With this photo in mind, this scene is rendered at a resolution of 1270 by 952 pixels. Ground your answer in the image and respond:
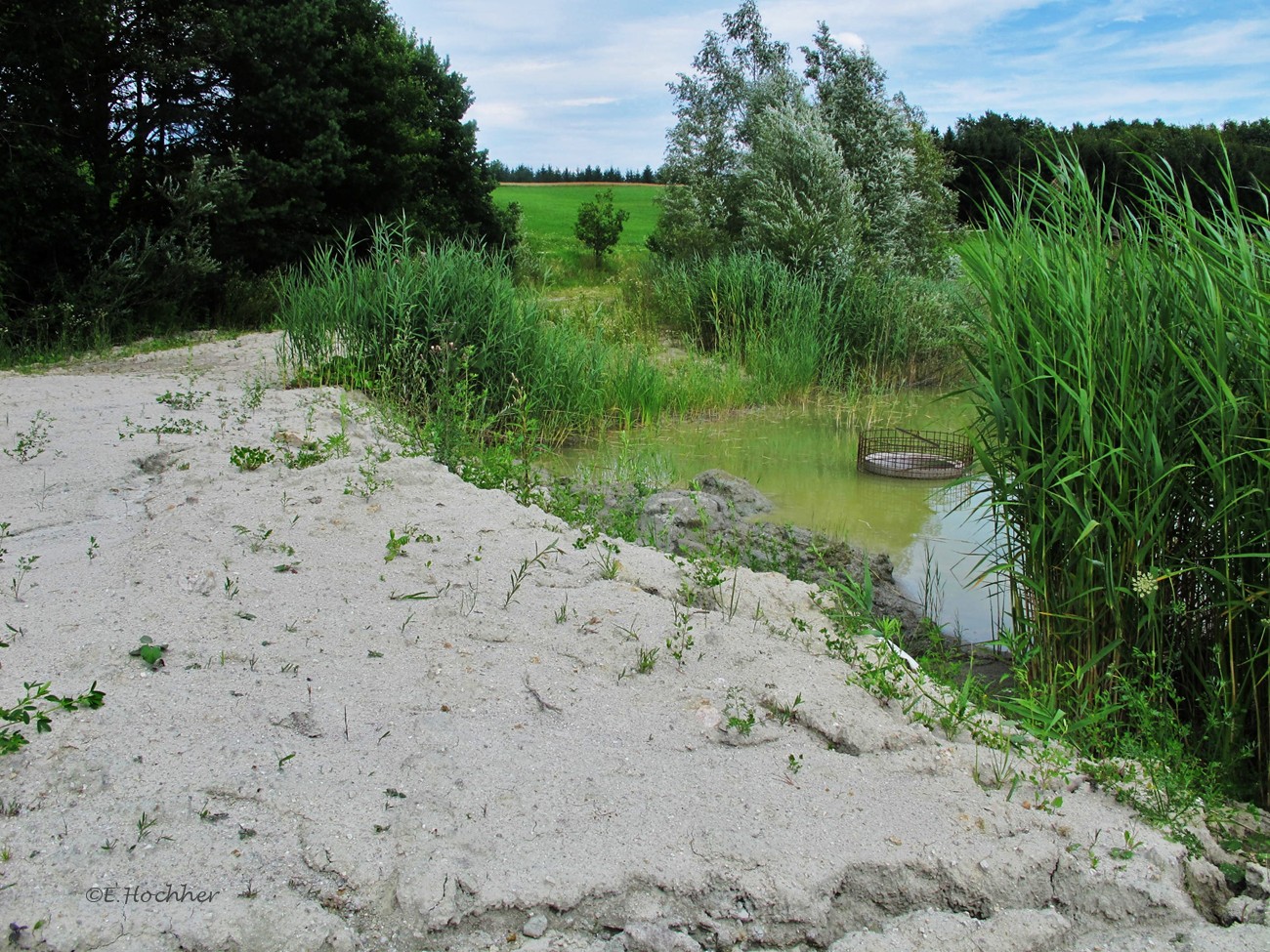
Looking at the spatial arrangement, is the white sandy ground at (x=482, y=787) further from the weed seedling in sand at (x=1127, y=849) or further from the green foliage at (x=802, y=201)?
the green foliage at (x=802, y=201)

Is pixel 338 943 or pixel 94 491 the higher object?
pixel 94 491

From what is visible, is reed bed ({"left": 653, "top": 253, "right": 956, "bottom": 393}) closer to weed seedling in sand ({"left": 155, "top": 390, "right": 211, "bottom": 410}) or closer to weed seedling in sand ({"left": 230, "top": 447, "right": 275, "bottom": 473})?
weed seedling in sand ({"left": 155, "top": 390, "right": 211, "bottom": 410})

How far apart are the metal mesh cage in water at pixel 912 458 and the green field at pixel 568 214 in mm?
16504

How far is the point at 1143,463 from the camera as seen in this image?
3.77m

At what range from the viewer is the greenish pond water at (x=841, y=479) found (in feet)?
21.1

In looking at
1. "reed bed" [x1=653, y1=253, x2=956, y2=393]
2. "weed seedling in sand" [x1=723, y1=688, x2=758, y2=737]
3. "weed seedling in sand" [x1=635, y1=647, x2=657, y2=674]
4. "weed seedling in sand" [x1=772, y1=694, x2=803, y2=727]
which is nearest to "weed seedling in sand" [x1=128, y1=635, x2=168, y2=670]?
"weed seedling in sand" [x1=635, y1=647, x2=657, y2=674]

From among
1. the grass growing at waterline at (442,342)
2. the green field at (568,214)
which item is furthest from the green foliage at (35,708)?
the green field at (568,214)

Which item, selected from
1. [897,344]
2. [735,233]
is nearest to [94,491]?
[897,344]

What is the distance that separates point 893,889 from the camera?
2721 millimetres

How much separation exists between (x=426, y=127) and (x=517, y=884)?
744 inches

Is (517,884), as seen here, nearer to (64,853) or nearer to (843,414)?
(64,853)


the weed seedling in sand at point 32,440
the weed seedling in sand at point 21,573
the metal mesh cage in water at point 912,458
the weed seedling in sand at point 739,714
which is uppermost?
the weed seedling in sand at point 32,440

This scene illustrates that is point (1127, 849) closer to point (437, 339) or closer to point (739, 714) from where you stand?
point (739, 714)

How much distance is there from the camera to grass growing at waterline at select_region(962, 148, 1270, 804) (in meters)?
3.68
